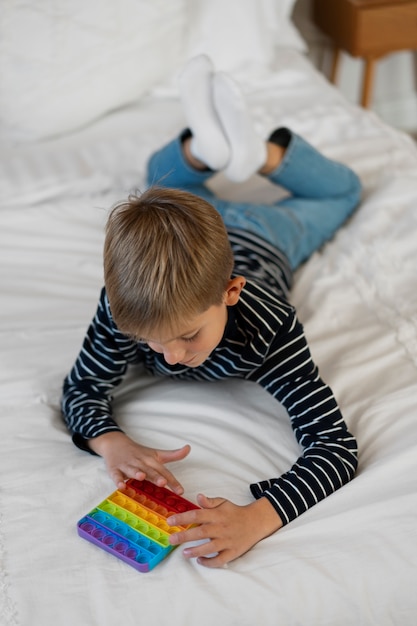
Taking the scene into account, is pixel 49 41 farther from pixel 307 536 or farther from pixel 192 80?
pixel 307 536

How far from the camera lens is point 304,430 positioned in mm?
1040

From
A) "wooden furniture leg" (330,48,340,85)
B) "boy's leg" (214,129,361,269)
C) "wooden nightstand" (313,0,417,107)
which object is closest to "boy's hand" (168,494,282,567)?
"boy's leg" (214,129,361,269)

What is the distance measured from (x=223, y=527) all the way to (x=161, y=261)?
305mm

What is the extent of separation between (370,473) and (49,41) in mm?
1249

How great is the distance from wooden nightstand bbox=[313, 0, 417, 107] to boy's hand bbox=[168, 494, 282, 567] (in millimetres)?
1793

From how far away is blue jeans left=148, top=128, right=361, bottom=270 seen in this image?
57.7 inches

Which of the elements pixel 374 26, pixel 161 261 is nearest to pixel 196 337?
pixel 161 261

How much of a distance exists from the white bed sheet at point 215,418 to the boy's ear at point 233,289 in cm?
19

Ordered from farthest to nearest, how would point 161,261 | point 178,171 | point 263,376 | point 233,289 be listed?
point 178,171 → point 263,376 → point 233,289 → point 161,261

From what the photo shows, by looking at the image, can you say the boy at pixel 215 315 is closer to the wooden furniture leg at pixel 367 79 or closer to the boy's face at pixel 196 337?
the boy's face at pixel 196 337

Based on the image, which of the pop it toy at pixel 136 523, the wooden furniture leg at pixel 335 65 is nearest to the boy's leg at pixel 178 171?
the pop it toy at pixel 136 523

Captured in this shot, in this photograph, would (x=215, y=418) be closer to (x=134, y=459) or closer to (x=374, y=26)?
(x=134, y=459)

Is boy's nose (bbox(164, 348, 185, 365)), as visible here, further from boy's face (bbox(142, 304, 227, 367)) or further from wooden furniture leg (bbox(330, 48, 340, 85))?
wooden furniture leg (bbox(330, 48, 340, 85))

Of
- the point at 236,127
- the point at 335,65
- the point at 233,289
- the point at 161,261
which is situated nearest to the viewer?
the point at 161,261
